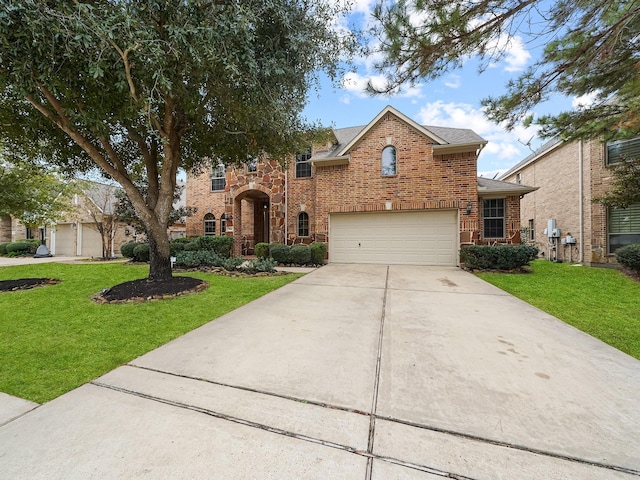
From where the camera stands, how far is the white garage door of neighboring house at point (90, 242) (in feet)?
58.2

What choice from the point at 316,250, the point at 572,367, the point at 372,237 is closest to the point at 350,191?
the point at 372,237

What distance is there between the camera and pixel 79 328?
3.95 metres

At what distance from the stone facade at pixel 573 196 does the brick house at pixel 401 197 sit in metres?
3.18

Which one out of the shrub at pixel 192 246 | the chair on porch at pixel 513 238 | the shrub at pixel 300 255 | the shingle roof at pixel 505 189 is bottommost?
the shrub at pixel 300 255

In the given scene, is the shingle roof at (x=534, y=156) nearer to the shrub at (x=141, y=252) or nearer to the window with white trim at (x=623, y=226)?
the window with white trim at (x=623, y=226)

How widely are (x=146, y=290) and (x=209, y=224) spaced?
9071 mm

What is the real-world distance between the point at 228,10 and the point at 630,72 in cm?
766

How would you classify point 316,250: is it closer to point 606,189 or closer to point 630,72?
point 630,72

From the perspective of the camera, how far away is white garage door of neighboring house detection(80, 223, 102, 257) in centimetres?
1773

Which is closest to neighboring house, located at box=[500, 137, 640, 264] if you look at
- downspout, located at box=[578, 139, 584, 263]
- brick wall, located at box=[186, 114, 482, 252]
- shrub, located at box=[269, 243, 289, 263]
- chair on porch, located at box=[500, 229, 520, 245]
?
downspout, located at box=[578, 139, 584, 263]

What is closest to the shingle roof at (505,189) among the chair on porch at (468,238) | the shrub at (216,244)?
the chair on porch at (468,238)

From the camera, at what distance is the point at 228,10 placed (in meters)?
4.30

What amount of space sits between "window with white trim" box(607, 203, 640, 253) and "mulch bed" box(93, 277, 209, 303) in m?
14.8

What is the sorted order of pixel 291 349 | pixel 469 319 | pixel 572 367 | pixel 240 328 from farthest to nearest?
pixel 469 319 → pixel 240 328 → pixel 291 349 → pixel 572 367
